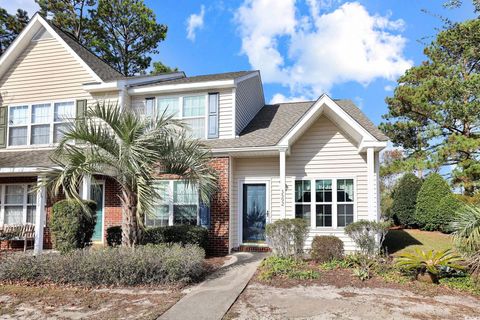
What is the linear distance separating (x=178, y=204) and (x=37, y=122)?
673 cm

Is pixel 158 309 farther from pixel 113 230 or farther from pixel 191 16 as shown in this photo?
pixel 191 16

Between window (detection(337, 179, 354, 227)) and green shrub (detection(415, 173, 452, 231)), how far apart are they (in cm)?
673

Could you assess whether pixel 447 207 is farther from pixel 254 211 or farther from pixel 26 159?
pixel 26 159

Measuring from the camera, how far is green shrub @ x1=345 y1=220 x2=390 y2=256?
360 inches

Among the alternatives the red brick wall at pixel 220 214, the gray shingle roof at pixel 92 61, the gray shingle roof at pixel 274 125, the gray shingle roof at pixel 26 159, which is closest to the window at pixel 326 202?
the gray shingle roof at pixel 274 125

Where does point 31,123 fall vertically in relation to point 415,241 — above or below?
above

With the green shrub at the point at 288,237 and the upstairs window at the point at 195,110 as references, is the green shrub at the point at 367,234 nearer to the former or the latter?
the green shrub at the point at 288,237

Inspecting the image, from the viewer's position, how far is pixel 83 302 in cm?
652

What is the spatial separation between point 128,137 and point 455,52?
765 inches

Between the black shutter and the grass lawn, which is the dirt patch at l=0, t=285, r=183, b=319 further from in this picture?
the grass lawn

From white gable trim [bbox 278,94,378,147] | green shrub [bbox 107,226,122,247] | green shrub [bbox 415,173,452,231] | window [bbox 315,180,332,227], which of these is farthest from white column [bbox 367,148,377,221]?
green shrub [bbox 107,226,122,247]

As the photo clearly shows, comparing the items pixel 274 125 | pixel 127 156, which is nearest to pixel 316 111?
pixel 274 125

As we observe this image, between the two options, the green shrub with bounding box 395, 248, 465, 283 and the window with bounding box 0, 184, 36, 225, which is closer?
the green shrub with bounding box 395, 248, 465, 283

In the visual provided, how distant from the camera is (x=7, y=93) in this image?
14.0 m
